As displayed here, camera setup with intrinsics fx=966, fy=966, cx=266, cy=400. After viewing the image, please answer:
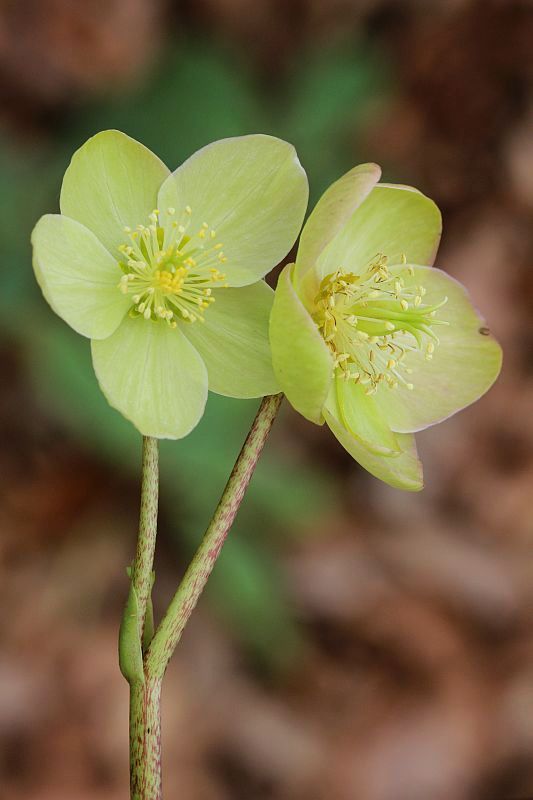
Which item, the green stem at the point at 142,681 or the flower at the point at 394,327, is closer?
the green stem at the point at 142,681

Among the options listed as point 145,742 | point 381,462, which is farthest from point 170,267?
point 145,742

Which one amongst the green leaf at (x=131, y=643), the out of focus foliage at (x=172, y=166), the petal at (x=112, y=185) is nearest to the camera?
the green leaf at (x=131, y=643)

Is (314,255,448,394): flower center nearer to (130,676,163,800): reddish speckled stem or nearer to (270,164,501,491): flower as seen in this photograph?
(270,164,501,491): flower

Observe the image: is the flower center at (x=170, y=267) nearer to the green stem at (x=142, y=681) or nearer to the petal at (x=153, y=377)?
the petal at (x=153, y=377)

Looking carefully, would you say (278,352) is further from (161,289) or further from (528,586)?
(528,586)

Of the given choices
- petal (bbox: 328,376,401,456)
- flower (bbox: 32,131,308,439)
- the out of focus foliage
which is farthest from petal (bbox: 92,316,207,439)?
the out of focus foliage

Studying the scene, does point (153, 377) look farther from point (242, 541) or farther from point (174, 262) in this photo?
point (242, 541)

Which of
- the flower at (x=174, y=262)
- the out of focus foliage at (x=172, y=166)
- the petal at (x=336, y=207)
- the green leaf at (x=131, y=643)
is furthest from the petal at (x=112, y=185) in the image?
the out of focus foliage at (x=172, y=166)
